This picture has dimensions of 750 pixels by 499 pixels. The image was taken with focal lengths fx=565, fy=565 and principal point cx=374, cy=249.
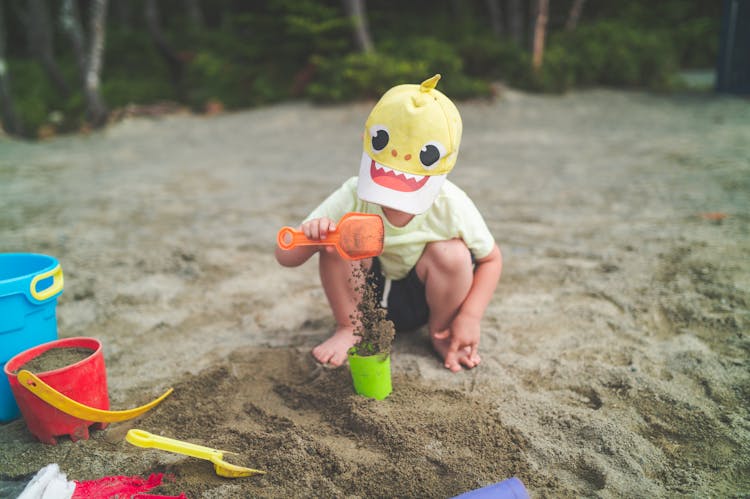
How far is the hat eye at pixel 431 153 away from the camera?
1.52 m

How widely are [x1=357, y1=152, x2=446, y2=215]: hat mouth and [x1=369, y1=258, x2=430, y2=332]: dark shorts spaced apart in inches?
14.0

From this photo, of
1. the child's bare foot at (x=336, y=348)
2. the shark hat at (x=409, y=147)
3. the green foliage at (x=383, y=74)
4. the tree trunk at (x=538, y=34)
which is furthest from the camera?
the tree trunk at (x=538, y=34)

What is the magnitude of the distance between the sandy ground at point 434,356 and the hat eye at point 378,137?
28.3 inches

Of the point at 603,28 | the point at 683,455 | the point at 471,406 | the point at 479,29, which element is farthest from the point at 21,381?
the point at 479,29

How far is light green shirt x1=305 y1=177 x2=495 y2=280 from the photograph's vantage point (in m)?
1.72

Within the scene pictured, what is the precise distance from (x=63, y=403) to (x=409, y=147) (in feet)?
3.59

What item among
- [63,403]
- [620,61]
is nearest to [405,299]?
[63,403]

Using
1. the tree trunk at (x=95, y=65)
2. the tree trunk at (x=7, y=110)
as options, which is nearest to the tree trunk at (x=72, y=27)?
the tree trunk at (x=95, y=65)

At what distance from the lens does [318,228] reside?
5.08ft

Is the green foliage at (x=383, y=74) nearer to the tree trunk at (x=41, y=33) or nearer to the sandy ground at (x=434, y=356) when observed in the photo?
the sandy ground at (x=434, y=356)

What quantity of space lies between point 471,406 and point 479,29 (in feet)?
33.2

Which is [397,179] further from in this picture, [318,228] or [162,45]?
[162,45]

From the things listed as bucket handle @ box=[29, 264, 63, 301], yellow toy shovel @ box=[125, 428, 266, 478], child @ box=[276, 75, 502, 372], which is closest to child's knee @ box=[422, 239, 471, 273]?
child @ box=[276, 75, 502, 372]

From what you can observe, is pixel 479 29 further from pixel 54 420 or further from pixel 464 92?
pixel 54 420
